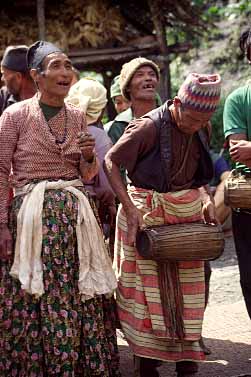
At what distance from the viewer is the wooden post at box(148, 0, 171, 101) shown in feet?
36.0

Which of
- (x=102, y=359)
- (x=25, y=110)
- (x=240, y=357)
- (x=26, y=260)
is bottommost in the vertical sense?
(x=240, y=357)

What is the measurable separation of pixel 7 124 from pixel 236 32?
36.9ft

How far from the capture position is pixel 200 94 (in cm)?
439

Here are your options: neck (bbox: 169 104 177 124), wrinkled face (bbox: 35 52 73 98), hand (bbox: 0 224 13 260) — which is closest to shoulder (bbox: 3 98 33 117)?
wrinkled face (bbox: 35 52 73 98)

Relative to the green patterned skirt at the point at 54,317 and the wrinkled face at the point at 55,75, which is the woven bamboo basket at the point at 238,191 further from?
the wrinkled face at the point at 55,75

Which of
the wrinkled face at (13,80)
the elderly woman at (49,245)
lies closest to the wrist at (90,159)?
the elderly woman at (49,245)

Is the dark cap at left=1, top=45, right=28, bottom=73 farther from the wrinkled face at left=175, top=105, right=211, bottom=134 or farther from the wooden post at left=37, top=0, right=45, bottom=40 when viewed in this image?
the wooden post at left=37, top=0, right=45, bottom=40

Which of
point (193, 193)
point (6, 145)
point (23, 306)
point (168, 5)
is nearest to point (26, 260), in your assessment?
point (23, 306)

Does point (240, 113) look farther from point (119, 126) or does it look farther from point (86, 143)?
point (119, 126)

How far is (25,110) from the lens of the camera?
4.69 m

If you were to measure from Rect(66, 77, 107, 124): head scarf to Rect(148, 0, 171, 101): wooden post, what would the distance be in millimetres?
5251

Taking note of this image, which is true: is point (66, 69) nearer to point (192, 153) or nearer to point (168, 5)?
point (192, 153)

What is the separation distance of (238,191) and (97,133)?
115 centimetres

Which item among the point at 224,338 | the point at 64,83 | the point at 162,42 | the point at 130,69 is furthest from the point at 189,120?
the point at 162,42
